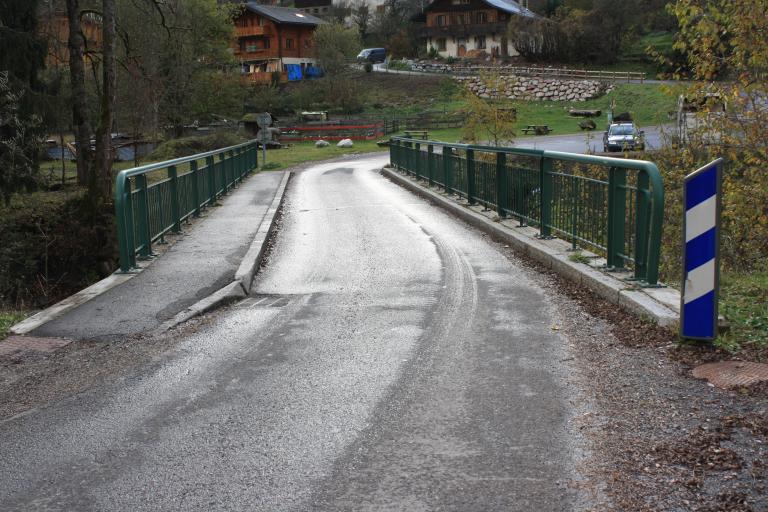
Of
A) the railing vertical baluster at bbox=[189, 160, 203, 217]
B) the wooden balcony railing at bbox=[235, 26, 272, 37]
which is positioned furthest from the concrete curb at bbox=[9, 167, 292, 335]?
the wooden balcony railing at bbox=[235, 26, 272, 37]

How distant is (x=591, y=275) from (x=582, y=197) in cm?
137

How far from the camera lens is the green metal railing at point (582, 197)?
7473 mm

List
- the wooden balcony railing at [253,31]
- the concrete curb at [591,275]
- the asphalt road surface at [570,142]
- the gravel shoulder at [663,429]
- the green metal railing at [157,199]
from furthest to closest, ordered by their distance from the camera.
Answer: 1. the wooden balcony railing at [253,31]
2. the asphalt road surface at [570,142]
3. the green metal railing at [157,199]
4. the concrete curb at [591,275]
5. the gravel shoulder at [663,429]

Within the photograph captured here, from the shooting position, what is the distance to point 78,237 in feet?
68.0

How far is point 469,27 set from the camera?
88.6m

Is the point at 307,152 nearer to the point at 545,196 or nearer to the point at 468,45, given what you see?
the point at 545,196

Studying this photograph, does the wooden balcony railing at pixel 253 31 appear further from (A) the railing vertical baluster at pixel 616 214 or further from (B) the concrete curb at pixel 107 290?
(A) the railing vertical baluster at pixel 616 214

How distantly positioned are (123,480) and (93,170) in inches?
813

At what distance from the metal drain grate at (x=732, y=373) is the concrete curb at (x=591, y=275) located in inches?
31.9

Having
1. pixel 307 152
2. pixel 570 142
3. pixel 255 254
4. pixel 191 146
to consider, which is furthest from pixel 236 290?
pixel 307 152

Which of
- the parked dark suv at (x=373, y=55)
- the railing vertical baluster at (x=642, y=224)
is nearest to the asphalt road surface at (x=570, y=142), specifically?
the railing vertical baluster at (x=642, y=224)

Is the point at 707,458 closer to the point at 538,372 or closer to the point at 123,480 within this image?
→ the point at 538,372

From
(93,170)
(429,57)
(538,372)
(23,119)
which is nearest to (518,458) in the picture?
(538,372)

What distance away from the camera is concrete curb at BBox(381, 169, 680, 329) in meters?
6.77
